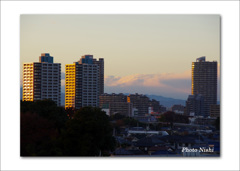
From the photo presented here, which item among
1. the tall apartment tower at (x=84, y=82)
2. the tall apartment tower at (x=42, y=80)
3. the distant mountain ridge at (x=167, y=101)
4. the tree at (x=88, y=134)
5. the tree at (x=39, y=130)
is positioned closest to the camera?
the tree at (x=39, y=130)

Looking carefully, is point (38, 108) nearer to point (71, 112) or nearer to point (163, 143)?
point (71, 112)

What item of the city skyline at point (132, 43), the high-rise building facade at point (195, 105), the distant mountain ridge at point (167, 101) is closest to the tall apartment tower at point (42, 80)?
the city skyline at point (132, 43)

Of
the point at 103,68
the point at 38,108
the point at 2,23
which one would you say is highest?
the point at 2,23

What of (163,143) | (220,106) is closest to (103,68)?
(163,143)

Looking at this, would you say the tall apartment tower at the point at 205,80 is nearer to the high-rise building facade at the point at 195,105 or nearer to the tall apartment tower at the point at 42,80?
the high-rise building facade at the point at 195,105

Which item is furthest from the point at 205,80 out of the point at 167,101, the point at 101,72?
the point at 101,72

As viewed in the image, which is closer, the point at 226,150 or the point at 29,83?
the point at 226,150
